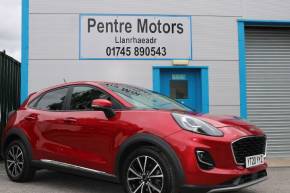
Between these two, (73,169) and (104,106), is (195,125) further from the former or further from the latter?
(73,169)

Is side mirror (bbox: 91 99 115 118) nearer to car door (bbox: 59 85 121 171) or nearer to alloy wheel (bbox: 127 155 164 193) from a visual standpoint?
car door (bbox: 59 85 121 171)

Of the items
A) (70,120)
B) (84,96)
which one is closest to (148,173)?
(70,120)

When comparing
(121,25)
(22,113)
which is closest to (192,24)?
(121,25)

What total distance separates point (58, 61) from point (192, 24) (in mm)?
3357

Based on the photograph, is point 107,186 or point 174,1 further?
point 174,1

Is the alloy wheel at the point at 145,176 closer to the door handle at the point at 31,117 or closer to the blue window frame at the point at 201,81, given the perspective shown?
the door handle at the point at 31,117

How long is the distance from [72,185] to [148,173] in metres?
2.04

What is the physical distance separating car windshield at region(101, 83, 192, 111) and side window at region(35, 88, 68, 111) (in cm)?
78

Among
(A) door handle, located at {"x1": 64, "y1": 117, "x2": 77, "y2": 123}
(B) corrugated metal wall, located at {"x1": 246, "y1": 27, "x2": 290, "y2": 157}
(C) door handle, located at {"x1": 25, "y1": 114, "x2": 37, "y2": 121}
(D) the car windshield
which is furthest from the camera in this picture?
(B) corrugated metal wall, located at {"x1": 246, "y1": 27, "x2": 290, "y2": 157}

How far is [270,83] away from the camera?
33.9 feet

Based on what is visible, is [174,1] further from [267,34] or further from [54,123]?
[54,123]

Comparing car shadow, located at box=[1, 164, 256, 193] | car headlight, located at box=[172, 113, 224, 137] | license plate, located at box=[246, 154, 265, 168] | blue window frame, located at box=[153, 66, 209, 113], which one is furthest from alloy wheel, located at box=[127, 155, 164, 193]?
blue window frame, located at box=[153, 66, 209, 113]

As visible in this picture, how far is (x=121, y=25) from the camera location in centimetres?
952

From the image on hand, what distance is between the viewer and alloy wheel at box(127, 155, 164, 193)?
442cm
